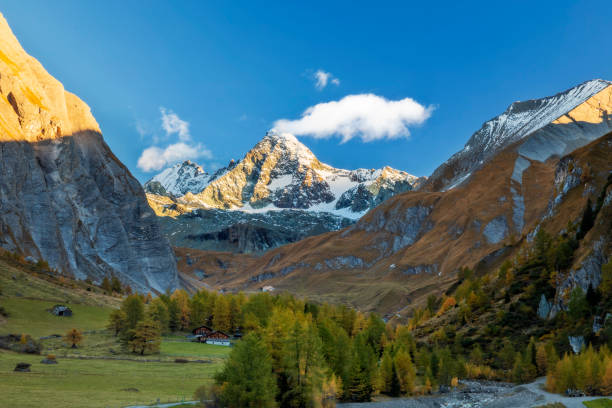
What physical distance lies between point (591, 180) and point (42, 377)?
124 m

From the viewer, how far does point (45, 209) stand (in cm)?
16812

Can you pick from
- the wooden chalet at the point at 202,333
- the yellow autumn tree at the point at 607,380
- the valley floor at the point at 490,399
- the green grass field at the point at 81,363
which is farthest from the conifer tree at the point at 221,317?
the yellow autumn tree at the point at 607,380

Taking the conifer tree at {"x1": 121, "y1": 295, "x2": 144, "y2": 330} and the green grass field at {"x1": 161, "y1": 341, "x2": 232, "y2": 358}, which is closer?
the green grass field at {"x1": 161, "y1": 341, "x2": 232, "y2": 358}

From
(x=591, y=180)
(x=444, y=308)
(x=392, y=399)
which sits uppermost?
(x=591, y=180)

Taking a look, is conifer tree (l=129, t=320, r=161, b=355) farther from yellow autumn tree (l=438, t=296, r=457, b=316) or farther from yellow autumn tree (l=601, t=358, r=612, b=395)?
yellow autumn tree (l=438, t=296, r=457, b=316)

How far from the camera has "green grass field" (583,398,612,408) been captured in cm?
5548

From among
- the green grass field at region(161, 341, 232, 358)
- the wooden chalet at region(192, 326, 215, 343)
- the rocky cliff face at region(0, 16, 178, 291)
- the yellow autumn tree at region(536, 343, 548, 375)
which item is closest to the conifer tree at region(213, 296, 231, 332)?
the wooden chalet at region(192, 326, 215, 343)

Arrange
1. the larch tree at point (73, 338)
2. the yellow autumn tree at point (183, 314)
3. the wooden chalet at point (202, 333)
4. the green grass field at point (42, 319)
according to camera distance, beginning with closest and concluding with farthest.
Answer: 1. the larch tree at point (73, 338)
2. the green grass field at point (42, 319)
3. the wooden chalet at point (202, 333)
4. the yellow autumn tree at point (183, 314)

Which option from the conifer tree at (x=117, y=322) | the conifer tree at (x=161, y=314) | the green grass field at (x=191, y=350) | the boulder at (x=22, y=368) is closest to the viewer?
the boulder at (x=22, y=368)

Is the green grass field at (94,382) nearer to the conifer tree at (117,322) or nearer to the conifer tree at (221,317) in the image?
the conifer tree at (117,322)

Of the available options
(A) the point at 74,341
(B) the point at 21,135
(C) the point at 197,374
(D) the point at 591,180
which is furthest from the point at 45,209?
(D) the point at 591,180

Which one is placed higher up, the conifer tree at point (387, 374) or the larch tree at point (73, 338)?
the larch tree at point (73, 338)

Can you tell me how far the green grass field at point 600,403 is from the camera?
5548 centimetres

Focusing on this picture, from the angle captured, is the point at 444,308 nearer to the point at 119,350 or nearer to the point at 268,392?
the point at 119,350
